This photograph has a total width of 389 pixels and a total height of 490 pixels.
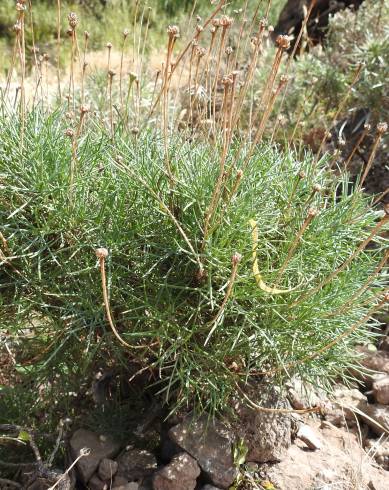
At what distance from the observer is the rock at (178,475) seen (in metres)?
1.98

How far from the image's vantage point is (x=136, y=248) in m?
1.99

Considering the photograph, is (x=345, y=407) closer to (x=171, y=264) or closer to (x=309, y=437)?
(x=309, y=437)

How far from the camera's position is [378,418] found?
2625 mm

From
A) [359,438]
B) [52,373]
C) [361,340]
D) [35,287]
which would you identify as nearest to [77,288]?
[35,287]

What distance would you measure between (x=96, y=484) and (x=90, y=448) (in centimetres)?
12

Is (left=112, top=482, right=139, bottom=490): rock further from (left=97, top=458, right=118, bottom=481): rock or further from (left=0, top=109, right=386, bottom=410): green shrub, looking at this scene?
(left=0, top=109, right=386, bottom=410): green shrub

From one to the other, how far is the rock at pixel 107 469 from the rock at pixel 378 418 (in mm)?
1160

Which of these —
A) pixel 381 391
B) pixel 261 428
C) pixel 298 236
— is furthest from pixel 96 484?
pixel 381 391

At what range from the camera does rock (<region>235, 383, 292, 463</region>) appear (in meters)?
2.16

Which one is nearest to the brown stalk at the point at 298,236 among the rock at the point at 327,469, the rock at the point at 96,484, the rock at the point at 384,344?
the rock at the point at 327,469

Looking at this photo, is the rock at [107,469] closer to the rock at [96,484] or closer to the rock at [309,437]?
the rock at [96,484]

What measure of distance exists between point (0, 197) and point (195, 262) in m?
0.70

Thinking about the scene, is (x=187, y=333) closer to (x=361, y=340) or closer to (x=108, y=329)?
(x=108, y=329)

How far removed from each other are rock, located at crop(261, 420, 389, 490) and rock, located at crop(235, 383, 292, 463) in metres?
0.07
